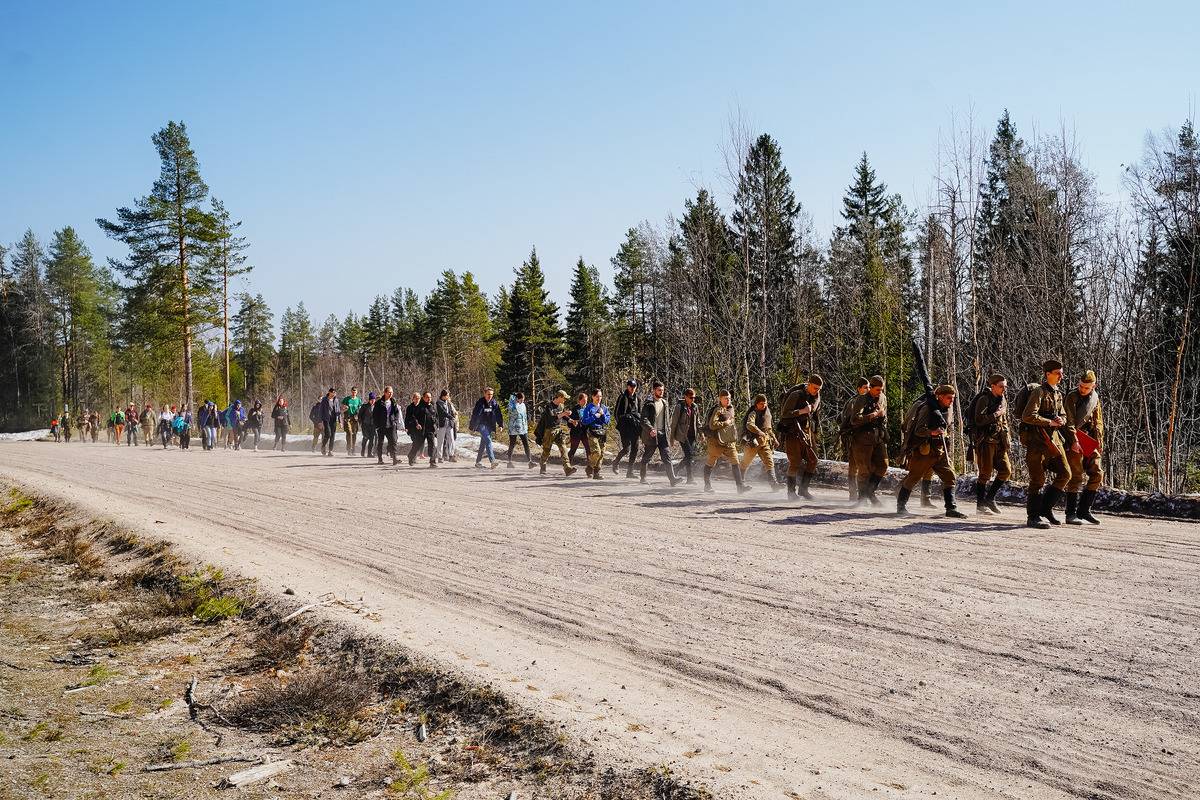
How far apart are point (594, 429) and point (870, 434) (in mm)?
6663

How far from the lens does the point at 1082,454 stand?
36.0 ft

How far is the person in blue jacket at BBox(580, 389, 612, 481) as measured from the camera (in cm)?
1789

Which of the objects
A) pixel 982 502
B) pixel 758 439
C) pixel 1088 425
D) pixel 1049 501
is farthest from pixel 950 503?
pixel 758 439

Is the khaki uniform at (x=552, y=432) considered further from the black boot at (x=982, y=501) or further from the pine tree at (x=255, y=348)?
the pine tree at (x=255, y=348)

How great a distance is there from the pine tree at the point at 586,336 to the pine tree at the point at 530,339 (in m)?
1.11

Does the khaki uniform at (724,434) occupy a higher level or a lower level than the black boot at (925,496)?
higher

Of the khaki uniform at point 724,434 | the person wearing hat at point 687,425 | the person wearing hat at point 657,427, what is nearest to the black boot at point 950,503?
the khaki uniform at point 724,434

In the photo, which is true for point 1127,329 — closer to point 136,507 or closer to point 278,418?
point 136,507

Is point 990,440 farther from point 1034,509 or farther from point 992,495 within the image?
point 1034,509

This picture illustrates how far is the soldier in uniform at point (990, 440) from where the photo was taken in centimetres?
1179

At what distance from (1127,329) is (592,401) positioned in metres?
14.6

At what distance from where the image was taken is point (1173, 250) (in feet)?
73.6

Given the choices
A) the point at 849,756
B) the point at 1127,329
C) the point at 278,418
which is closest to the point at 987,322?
the point at 1127,329

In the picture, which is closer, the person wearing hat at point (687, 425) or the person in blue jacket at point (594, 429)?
the person wearing hat at point (687, 425)
